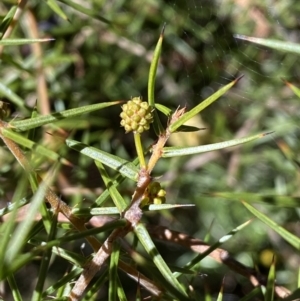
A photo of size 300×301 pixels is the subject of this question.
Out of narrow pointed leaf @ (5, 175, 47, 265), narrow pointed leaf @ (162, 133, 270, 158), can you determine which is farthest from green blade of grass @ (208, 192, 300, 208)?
narrow pointed leaf @ (5, 175, 47, 265)

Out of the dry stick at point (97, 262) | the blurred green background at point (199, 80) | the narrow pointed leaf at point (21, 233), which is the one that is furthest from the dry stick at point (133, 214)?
the blurred green background at point (199, 80)

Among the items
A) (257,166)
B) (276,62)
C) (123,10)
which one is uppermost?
(123,10)

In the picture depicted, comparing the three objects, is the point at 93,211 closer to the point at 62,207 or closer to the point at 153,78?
the point at 62,207

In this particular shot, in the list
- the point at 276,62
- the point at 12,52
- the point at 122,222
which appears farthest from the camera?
the point at 276,62

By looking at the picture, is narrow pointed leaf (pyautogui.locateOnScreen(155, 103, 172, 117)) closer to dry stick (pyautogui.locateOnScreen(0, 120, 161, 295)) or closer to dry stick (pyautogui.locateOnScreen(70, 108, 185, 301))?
dry stick (pyautogui.locateOnScreen(70, 108, 185, 301))

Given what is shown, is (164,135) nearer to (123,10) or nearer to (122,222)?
(122,222)

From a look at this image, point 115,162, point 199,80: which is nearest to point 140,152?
point 115,162

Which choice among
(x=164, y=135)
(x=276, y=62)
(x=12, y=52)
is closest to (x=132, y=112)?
(x=164, y=135)
